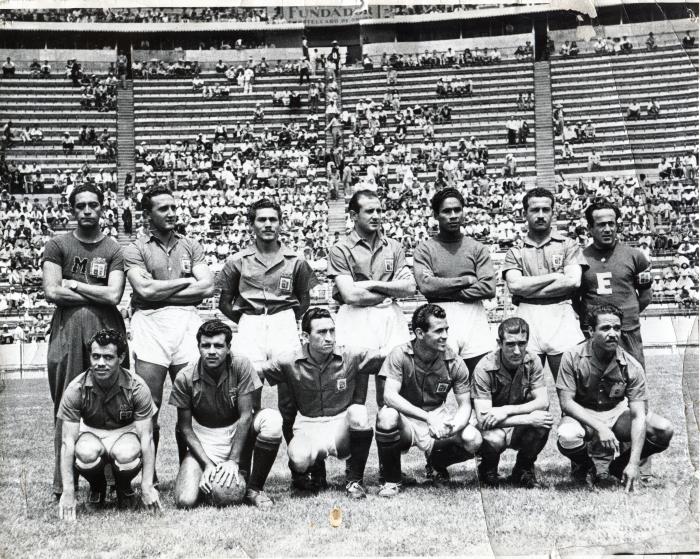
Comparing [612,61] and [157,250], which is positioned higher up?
[612,61]

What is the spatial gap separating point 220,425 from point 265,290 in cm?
105

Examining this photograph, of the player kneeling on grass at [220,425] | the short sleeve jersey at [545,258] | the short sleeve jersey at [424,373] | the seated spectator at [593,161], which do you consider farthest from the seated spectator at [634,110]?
the seated spectator at [593,161]

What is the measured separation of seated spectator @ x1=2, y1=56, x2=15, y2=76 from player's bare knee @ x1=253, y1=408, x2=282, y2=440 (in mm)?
19569

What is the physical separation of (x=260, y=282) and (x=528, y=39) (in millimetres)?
10406

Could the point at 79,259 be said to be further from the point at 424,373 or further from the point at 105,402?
the point at 424,373

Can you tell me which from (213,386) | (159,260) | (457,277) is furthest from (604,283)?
(159,260)

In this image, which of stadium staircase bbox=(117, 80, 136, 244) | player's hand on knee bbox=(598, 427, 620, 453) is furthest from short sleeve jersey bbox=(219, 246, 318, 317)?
stadium staircase bbox=(117, 80, 136, 244)

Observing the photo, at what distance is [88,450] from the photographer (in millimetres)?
4891

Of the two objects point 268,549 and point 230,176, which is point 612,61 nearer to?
point 268,549

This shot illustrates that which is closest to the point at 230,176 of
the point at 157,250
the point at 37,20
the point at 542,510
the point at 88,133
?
the point at 88,133

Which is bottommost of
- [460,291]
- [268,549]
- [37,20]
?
[268,549]

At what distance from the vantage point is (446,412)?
5.44 metres

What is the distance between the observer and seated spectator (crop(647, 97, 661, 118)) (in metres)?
4.34

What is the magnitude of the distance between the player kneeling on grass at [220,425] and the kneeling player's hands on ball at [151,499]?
0.17 meters
